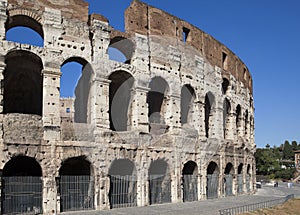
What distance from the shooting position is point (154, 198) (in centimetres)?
1514

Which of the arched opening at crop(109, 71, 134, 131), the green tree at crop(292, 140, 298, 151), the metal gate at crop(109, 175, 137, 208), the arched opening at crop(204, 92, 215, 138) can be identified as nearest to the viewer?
the metal gate at crop(109, 175, 137, 208)

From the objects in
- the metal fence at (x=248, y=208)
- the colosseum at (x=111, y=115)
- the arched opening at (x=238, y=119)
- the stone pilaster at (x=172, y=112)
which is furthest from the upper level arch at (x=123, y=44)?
the arched opening at (x=238, y=119)

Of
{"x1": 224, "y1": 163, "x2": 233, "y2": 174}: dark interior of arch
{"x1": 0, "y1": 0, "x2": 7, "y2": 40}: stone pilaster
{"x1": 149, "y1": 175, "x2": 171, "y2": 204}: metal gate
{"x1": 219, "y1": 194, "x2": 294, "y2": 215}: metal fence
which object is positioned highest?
{"x1": 0, "y1": 0, "x2": 7, "y2": 40}: stone pilaster

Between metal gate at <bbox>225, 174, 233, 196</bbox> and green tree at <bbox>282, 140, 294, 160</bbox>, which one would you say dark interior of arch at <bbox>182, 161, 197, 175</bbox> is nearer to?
metal gate at <bbox>225, 174, 233, 196</bbox>

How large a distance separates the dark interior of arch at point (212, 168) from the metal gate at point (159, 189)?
12.3 ft

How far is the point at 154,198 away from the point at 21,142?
6.09 meters

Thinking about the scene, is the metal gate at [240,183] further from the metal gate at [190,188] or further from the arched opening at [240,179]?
the metal gate at [190,188]

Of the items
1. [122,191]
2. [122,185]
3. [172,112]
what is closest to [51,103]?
[122,185]

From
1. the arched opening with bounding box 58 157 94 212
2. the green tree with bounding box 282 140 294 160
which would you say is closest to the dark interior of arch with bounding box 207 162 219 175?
the arched opening with bounding box 58 157 94 212

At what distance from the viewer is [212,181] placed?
18156 millimetres

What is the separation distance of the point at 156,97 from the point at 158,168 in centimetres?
346

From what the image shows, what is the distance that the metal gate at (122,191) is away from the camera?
1378cm

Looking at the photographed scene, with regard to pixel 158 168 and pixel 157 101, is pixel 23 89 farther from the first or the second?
pixel 158 168

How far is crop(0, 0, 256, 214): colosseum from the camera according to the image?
40.1ft
